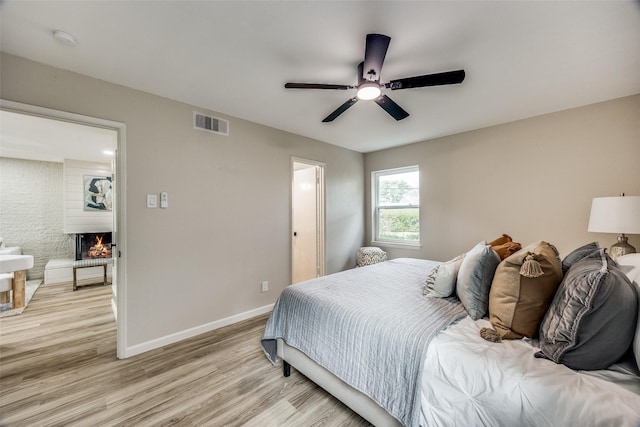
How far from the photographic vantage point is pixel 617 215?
2107mm

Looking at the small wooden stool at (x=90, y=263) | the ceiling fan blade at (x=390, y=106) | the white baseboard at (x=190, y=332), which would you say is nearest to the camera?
the ceiling fan blade at (x=390, y=106)

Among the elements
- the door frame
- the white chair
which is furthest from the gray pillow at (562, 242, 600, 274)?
the white chair

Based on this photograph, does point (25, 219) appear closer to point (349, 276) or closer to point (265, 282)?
point (265, 282)

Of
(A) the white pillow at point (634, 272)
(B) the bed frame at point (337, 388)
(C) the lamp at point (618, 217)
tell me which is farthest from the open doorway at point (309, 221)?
(A) the white pillow at point (634, 272)

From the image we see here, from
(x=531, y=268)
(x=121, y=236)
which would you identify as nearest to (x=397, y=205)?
(x=531, y=268)

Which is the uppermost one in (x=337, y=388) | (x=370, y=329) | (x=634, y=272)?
(x=634, y=272)

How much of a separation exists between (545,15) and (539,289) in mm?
1593

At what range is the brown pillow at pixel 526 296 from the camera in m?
1.21

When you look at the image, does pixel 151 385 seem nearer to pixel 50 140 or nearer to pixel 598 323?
pixel 598 323

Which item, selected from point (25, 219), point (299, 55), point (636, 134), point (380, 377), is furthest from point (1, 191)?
point (636, 134)

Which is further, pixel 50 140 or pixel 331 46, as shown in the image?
pixel 50 140

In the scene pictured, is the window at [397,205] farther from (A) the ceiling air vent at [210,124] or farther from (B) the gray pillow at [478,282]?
(A) the ceiling air vent at [210,124]

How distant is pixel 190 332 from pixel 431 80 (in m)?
3.18

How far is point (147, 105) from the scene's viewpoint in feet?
8.01
